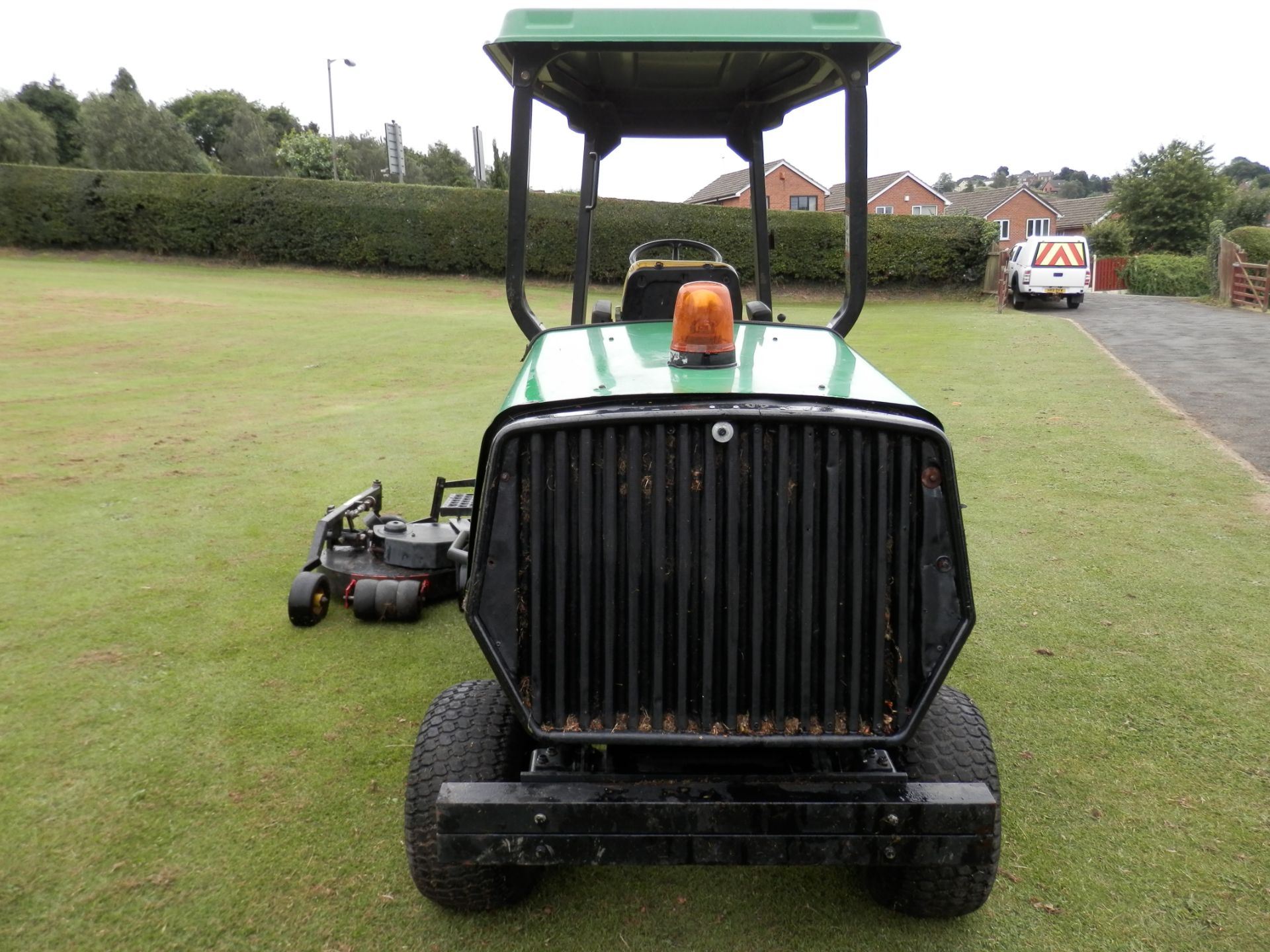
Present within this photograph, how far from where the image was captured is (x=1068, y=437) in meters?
8.74

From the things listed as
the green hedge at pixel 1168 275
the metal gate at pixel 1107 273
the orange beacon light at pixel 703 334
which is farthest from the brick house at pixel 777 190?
the metal gate at pixel 1107 273

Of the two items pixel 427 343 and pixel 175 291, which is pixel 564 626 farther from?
pixel 175 291

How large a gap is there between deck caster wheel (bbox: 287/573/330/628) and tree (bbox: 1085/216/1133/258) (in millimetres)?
47112

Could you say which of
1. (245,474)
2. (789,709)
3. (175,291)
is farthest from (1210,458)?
(175,291)

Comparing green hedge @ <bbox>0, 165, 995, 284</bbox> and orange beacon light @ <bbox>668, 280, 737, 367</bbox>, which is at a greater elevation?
green hedge @ <bbox>0, 165, 995, 284</bbox>

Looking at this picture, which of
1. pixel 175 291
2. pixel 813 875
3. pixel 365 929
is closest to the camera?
pixel 365 929

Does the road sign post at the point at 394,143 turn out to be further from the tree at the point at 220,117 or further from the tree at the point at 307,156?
the tree at the point at 220,117

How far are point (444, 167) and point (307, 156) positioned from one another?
13.2 m

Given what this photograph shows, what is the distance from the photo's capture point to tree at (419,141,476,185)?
187 feet

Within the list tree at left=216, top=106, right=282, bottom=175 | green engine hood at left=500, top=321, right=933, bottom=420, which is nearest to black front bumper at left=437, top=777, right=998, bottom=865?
green engine hood at left=500, top=321, right=933, bottom=420

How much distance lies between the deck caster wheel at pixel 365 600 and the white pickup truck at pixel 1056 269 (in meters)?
23.8

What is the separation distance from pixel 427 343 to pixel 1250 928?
13842mm

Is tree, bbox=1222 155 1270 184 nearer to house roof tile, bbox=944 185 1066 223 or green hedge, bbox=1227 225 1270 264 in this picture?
house roof tile, bbox=944 185 1066 223

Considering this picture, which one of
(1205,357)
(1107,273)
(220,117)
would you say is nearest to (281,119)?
(220,117)
